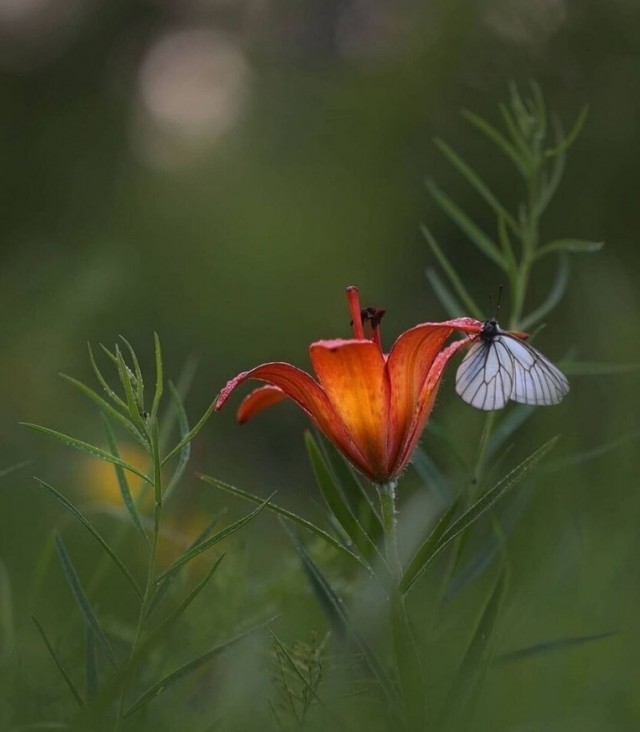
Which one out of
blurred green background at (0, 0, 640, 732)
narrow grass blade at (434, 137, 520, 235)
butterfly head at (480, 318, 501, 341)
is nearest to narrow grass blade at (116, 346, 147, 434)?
butterfly head at (480, 318, 501, 341)

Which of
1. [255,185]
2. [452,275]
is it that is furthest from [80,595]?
[255,185]

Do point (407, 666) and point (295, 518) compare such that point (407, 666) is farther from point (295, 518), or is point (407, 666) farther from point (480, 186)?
point (480, 186)

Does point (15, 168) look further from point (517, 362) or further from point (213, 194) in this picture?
point (517, 362)

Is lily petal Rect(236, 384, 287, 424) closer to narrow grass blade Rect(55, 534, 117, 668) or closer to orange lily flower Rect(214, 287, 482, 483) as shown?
orange lily flower Rect(214, 287, 482, 483)

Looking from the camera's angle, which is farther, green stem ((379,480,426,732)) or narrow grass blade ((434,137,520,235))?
narrow grass blade ((434,137,520,235))

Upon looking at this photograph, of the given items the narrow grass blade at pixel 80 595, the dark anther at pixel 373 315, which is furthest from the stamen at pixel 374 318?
the narrow grass blade at pixel 80 595

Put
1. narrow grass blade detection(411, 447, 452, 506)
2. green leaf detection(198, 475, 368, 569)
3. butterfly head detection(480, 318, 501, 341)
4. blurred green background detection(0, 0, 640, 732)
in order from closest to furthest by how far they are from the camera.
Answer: green leaf detection(198, 475, 368, 569) → butterfly head detection(480, 318, 501, 341) → narrow grass blade detection(411, 447, 452, 506) → blurred green background detection(0, 0, 640, 732)
